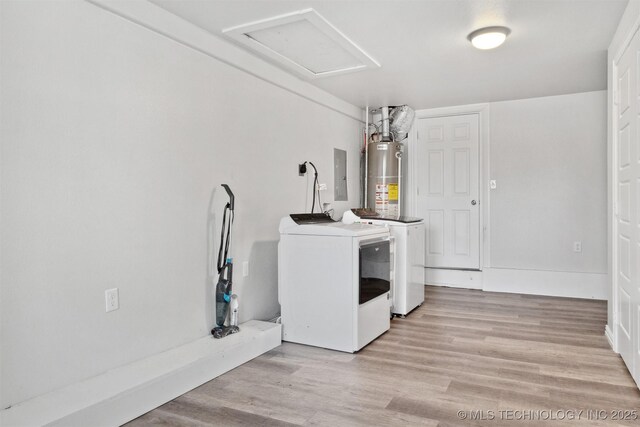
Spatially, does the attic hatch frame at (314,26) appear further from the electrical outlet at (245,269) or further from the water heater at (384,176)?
the electrical outlet at (245,269)

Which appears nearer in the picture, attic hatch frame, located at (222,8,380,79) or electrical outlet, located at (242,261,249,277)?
attic hatch frame, located at (222,8,380,79)

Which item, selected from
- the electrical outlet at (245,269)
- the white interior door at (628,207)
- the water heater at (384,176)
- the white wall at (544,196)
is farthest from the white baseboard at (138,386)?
the white wall at (544,196)

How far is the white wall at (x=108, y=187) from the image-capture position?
1.89 metres

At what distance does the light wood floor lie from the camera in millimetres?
2064

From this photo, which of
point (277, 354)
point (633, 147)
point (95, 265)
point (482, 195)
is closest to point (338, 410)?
point (277, 354)

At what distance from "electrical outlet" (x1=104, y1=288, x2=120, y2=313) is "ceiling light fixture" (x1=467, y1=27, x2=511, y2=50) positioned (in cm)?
274

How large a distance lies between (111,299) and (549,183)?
452 centimetres

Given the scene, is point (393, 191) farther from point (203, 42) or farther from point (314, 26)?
point (203, 42)

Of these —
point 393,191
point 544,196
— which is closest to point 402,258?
point 393,191

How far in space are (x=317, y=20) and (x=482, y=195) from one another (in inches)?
128

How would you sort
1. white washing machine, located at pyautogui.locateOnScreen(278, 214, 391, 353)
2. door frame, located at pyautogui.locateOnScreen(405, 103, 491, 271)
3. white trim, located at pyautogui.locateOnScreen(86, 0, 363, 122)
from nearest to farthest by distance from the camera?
white trim, located at pyautogui.locateOnScreen(86, 0, 363, 122) < white washing machine, located at pyautogui.locateOnScreen(278, 214, 391, 353) < door frame, located at pyautogui.locateOnScreen(405, 103, 491, 271)

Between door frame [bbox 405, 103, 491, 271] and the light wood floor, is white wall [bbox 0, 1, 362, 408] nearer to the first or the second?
the light wood floor

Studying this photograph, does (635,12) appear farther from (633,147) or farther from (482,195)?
(482,195)

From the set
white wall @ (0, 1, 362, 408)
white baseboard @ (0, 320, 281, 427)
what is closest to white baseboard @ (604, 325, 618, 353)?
white baseboard @ (0, 320, 281, 427)
